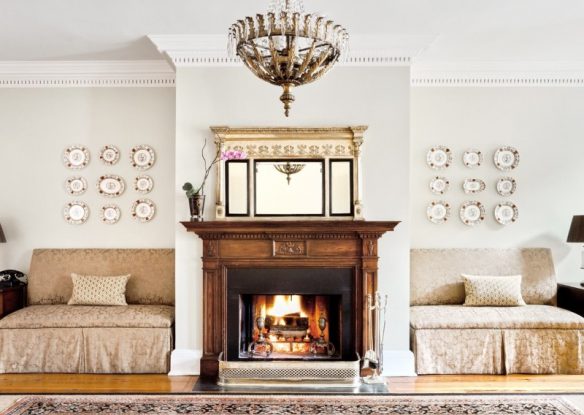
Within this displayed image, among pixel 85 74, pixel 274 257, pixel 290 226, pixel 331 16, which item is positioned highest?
pixel 331 16

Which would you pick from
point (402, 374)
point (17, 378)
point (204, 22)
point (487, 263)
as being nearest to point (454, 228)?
point (487, 263)

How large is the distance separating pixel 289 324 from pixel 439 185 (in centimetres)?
195

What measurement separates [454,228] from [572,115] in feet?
5.11

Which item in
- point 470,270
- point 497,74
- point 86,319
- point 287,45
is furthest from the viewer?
point 497,74

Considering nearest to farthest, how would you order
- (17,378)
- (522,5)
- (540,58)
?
1. (522,5)
2. (17,378)
3. (540,58)

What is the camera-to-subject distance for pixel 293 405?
3.66 metres

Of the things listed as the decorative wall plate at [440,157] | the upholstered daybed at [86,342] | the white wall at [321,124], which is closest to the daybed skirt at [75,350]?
the upholstered daybed at [86,342]

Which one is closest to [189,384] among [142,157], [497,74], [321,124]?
[142,157]

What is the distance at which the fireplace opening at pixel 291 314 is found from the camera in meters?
4.30

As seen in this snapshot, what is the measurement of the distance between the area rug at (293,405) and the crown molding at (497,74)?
9.31 feet

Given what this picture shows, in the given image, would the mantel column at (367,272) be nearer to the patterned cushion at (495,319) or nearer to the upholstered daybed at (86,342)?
the patterned cushion at (495,319)

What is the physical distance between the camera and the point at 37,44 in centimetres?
449

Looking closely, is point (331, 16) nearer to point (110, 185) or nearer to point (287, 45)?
point (287, 45)

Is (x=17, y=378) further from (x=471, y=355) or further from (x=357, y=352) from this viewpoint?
(x=471, y=355)
